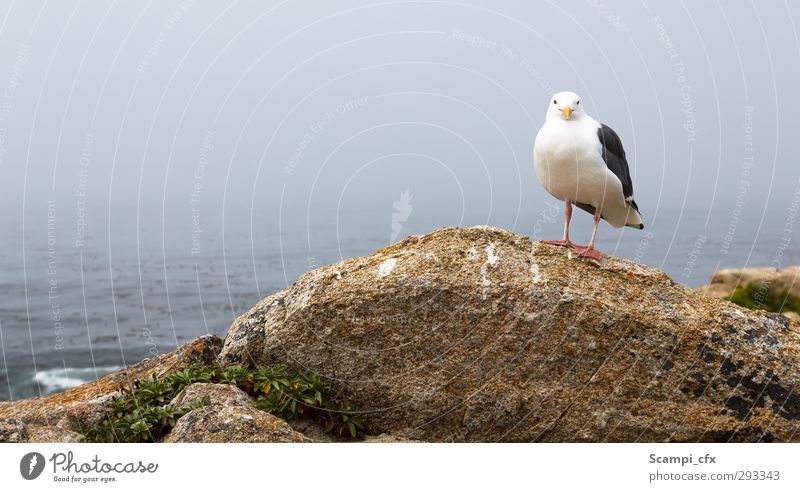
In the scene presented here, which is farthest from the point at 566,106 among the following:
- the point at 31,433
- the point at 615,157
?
the point at 31,433

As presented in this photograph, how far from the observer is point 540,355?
8078 mm

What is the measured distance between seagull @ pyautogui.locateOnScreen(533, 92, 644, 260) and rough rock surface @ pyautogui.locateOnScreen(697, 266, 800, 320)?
10.4 m

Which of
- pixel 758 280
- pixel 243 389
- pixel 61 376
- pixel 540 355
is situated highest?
pixel 540 355

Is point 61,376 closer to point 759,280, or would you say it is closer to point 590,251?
point 590,251

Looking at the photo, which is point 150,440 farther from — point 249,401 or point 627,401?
point 627,401

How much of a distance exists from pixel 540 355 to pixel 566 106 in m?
2.86

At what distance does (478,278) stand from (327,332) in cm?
183

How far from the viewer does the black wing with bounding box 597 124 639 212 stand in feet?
28.7

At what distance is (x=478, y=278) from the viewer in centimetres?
822

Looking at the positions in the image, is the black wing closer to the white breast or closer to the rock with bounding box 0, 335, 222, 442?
the white breast

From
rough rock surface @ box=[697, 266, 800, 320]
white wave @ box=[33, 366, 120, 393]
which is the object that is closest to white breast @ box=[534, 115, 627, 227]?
rough rock surface @ box=[697, 266, 800, 320]

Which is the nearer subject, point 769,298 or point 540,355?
point 540,355

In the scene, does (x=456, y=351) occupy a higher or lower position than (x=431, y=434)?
higher

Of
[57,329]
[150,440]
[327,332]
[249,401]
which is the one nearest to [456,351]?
[327,332]
